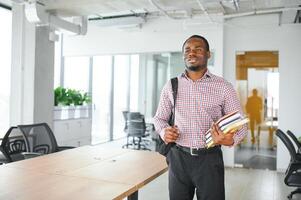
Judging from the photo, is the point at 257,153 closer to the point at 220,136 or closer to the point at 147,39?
the point at 147,39

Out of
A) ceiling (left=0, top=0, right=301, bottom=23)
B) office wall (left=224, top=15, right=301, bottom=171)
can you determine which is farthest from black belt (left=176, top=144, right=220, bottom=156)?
office wall (left=224, top=15, right=301, bottom=171)

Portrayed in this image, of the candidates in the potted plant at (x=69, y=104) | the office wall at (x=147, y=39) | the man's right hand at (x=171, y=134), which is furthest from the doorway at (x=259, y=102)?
the man's right hand at (x=171, y=134)

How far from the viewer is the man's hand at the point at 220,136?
165 centimetres

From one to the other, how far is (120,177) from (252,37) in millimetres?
4899

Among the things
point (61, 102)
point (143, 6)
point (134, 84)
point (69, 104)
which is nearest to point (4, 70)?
point (61, 102)

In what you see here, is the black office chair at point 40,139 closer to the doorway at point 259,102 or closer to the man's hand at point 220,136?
the man's hand at point 220,136

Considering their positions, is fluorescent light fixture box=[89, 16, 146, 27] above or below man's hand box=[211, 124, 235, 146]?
above

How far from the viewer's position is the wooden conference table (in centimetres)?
180

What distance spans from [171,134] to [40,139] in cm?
247

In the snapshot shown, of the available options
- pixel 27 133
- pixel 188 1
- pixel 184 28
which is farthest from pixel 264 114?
pixel 27 133

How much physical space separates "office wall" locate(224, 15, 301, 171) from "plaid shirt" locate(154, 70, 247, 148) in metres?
4.65

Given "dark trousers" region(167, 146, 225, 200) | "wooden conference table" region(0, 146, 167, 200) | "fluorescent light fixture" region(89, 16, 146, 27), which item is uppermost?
"fluorescent light fixture" region(89, 16, 146, 27)

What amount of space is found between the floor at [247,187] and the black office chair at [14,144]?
1.61 m

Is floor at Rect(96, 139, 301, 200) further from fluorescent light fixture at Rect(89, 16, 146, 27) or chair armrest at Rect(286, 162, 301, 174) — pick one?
fluorescent light fixture at Rect(89, 16, 146, 27)
